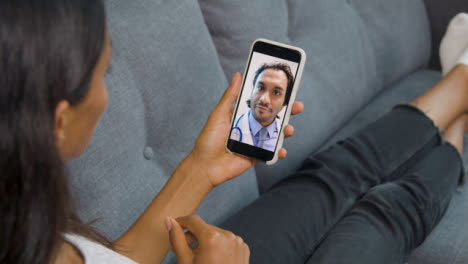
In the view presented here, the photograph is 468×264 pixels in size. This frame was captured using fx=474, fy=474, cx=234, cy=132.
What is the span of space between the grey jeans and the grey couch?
64mm

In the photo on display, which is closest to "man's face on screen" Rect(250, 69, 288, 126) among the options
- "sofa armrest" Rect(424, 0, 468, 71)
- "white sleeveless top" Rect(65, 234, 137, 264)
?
"white sleeveless top" Rect(65, 234, 137, 264)

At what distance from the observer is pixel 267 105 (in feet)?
2.77

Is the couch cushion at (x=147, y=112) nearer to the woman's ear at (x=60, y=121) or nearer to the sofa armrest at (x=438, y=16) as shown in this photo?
the woman's ear at (x=60, y=121)

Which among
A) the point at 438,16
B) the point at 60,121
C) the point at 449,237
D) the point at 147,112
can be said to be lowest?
the point at 449,237

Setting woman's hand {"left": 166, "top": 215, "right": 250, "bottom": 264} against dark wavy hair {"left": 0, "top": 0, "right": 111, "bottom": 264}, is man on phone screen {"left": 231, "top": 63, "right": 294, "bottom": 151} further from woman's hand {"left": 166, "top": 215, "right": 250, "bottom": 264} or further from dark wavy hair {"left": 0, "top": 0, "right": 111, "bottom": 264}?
dark wavy hair {"left": 0, "top": 0, "right": 111, "bottom": 264}

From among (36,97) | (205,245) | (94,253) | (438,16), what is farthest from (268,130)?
(438,16)

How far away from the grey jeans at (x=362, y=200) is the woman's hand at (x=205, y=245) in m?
0.15

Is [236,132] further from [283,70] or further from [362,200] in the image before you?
[362,200]

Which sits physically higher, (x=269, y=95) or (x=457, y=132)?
(x=269, y=95)

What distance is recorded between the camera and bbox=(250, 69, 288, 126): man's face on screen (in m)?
0.84

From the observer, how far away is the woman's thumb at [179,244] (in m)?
0.68

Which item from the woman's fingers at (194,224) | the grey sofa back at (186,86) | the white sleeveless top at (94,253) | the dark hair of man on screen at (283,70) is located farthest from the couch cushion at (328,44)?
the white sleeveless top at (94,253)

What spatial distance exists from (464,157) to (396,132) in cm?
23

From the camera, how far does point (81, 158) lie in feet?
2.36
